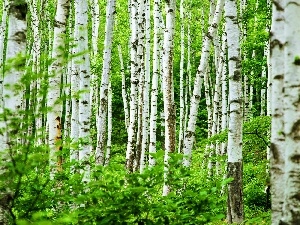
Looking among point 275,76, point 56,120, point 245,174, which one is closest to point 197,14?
point 245,174

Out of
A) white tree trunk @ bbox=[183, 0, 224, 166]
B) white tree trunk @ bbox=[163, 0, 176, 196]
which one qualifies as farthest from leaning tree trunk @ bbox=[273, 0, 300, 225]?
white tree trunk @ bbox=[163, 0, 176, 196]

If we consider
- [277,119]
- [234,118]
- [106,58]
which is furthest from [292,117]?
[106,58]

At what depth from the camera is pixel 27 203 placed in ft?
13.5

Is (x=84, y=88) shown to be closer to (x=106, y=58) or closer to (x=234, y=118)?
(x=106, y=58)

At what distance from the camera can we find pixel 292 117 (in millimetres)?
3316

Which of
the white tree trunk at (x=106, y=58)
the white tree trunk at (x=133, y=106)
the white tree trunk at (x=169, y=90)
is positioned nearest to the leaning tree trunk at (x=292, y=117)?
the white tree trunk at (x=169, y=90)

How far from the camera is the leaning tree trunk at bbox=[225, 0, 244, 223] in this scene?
760 centimetres

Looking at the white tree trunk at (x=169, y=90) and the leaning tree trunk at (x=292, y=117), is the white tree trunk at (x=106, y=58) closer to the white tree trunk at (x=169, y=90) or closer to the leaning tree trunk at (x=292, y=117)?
the white tree trunk at (x=169, y=90)

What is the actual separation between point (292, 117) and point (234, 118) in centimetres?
427

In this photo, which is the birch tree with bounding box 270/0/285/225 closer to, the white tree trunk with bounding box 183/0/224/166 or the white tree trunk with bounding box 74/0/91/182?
the white tree trunk with bounding box 74/0/91/182

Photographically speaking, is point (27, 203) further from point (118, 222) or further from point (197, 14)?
point (197, 14)

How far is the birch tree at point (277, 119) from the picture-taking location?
4.06 m

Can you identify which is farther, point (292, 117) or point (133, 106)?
point (133, 106)

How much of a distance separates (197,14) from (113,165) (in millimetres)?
25302
